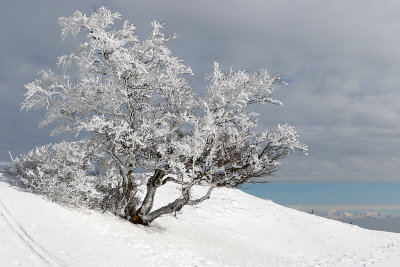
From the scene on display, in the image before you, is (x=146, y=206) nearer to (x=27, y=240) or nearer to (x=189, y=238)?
(x=189, y=238)

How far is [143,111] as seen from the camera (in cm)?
1769

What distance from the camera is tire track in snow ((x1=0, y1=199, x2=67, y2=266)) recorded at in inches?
418

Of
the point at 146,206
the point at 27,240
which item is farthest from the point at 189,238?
the point at 27,240

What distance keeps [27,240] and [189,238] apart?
8247 millimetres

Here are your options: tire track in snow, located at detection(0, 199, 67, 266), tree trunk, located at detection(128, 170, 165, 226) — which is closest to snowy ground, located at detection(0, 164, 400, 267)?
tire track in snow, located at detection(0, 199, 67, 266)

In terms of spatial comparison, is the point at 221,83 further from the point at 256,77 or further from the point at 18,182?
the point at 18,182

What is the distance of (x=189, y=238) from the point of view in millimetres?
18312

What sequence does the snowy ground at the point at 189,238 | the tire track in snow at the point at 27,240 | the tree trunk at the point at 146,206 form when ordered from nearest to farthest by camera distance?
1. the tire track in snow at the point at 27,240
2. the snowy ground at the point at 189,238
3. the tree trunk at the point at 146,206

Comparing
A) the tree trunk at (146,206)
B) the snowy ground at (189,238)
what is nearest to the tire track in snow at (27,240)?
the snowy ground at (189,238)

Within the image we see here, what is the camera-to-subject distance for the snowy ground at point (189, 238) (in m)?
11.7

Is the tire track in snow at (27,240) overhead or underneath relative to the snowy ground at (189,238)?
underneath

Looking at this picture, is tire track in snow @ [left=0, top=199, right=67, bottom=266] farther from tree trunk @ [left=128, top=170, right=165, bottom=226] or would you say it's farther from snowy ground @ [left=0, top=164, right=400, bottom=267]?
tree trunk @ [left=128, top=170, right=165, bottom=226]

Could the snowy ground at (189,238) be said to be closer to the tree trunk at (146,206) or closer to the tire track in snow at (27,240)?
the tire track in snow at (27,240)

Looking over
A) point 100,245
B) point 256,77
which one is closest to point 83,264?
point 100,245
